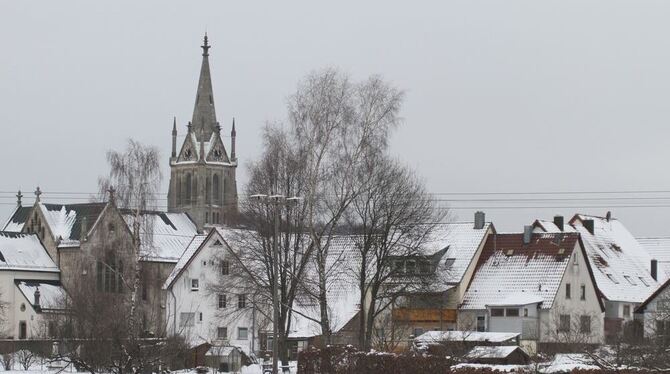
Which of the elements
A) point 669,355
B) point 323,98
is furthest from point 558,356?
point 323,98

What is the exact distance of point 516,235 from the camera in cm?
7838

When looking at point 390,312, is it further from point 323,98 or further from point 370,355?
point 370,355

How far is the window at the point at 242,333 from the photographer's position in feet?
→ 273

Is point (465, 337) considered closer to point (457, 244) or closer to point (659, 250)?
point (457, 244)

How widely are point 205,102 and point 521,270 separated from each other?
82.3 meters

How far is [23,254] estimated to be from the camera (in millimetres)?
102000

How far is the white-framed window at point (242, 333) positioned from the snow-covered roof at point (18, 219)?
30483 mm

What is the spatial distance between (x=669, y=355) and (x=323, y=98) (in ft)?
72.7

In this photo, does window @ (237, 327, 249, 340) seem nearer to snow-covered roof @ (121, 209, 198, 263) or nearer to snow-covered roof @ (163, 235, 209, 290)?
snow-covered roof @ (163, 235, 209, 290)

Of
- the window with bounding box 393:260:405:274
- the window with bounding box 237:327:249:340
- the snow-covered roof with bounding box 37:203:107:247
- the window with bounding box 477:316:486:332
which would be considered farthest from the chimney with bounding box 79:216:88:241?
the window with bounding box 393:260:405:274

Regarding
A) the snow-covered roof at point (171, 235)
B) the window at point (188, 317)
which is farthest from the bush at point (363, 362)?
the snow-covered roof at point (171, 235)

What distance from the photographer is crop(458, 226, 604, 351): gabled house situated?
7269 centimetres

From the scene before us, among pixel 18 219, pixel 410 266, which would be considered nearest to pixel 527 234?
pixel 410 266

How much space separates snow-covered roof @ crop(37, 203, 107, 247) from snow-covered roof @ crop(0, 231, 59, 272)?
1.53m
